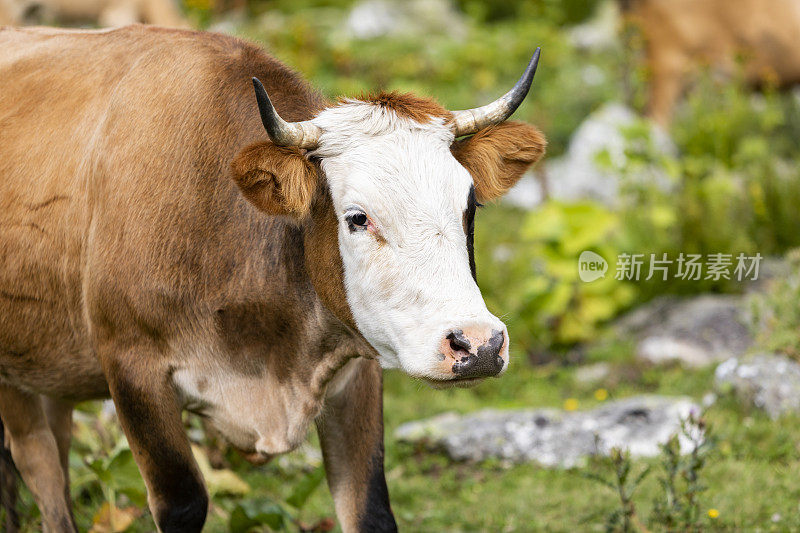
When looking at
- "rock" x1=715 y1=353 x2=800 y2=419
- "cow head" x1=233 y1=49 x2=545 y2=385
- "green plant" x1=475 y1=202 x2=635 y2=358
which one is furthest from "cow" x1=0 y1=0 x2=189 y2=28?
"cow head" x1=233 y1=49 x2=545 y2=385

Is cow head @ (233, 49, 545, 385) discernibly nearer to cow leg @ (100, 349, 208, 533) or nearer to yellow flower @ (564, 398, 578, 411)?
cow leg @ (100, 349, 208, 533)

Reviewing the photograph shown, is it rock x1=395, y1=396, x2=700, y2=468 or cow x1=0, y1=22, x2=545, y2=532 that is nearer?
cow x1=0, y1=22, x2=545, y2=532

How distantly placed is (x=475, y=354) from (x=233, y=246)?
106 cm

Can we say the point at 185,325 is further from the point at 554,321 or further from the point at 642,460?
the point at 554,321

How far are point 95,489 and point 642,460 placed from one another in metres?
2.90

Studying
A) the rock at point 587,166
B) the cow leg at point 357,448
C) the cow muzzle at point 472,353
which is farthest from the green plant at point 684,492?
the rock at point 587,166

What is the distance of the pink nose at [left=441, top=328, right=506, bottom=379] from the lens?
2.84m

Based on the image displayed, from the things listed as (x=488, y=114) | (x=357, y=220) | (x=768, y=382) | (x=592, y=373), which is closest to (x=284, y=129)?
(x=357, y=220)

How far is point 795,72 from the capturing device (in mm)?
11203

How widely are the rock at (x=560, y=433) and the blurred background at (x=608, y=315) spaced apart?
0.01 metres

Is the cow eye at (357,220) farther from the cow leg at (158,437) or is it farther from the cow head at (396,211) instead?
the cow leg at (158,437)

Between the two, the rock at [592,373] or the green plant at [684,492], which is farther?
the rock at [592,373]

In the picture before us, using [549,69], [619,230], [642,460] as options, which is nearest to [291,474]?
[642,460]

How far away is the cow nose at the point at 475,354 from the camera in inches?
112
